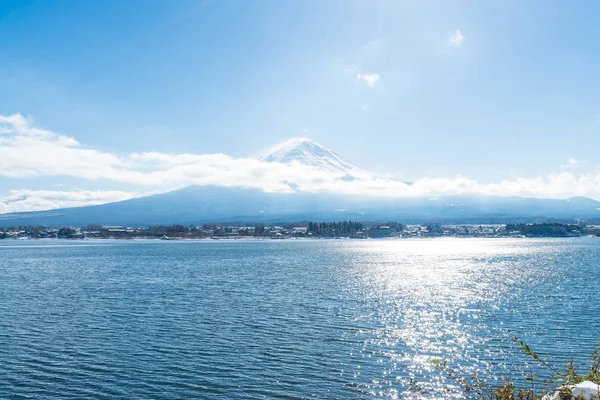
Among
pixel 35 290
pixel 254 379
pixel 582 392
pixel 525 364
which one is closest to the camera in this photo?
pixel 582 392

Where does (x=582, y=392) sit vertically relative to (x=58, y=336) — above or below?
above

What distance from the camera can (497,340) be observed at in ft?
75.4

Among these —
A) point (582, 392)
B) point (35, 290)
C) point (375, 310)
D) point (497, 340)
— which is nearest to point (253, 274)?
point (35, 290)

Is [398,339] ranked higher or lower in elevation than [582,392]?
lower

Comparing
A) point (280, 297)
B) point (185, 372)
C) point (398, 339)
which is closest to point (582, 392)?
point (185, 372)

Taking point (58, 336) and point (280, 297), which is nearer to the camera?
point (58, 336)

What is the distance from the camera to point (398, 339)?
2311 cm

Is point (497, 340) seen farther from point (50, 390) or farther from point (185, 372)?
point (50, 390)

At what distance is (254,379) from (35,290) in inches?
1236

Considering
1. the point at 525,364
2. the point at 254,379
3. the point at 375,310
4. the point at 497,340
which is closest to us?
the point at 254,379

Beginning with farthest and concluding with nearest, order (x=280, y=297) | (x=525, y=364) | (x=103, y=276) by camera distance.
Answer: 1. (x=103, y=276)
2. (x=280, y=297)
3. (x=525, y=364)

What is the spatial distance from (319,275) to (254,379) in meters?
36.6

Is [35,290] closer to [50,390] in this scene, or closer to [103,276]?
[103,276]

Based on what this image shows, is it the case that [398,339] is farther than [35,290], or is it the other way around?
[35,290]
